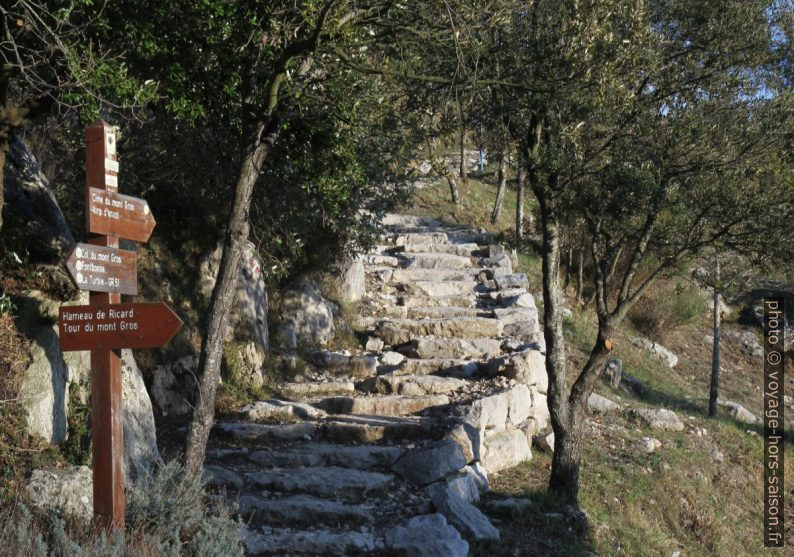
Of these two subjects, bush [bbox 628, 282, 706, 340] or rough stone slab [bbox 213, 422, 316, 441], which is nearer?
rough stone slab [bbox 213, 422, 316, 441]

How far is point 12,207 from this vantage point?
796 centimetres

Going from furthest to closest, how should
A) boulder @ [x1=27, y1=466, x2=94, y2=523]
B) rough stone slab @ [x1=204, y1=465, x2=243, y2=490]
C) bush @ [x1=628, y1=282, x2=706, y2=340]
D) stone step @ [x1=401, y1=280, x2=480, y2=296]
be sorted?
bush @ [x1=628, y1=282, x2=706, y2=340] → stone step @ [x1=401, y1=280, x2=480, y2=296] → rough stone slab @ [x1=204, y1=465, x2=243, y2=490] → boulder @ [x1=27, y1=466, x2=94, y2=523]

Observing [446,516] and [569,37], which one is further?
[569,37]

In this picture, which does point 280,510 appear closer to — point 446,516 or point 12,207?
point 446,516

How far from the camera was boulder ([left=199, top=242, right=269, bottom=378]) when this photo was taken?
11.5 meters

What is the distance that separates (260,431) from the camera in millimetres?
9422

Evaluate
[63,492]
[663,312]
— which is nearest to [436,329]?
[63,492]

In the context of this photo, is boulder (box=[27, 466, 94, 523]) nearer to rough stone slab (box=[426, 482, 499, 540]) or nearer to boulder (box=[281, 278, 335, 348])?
rough stone slab (box=[426, 482, 499, 540])

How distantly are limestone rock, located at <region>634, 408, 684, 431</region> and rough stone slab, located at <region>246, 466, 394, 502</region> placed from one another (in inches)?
269

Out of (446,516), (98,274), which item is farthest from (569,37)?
(98,274)

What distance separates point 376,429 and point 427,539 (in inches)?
103

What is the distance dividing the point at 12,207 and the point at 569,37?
244 inches

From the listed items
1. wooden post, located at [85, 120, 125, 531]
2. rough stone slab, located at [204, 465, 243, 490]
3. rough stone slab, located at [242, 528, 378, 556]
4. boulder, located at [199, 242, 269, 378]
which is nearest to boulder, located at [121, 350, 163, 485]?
rough stone slab, located at [204, 465, 243, 490]

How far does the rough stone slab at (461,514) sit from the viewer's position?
7805 millimetres
